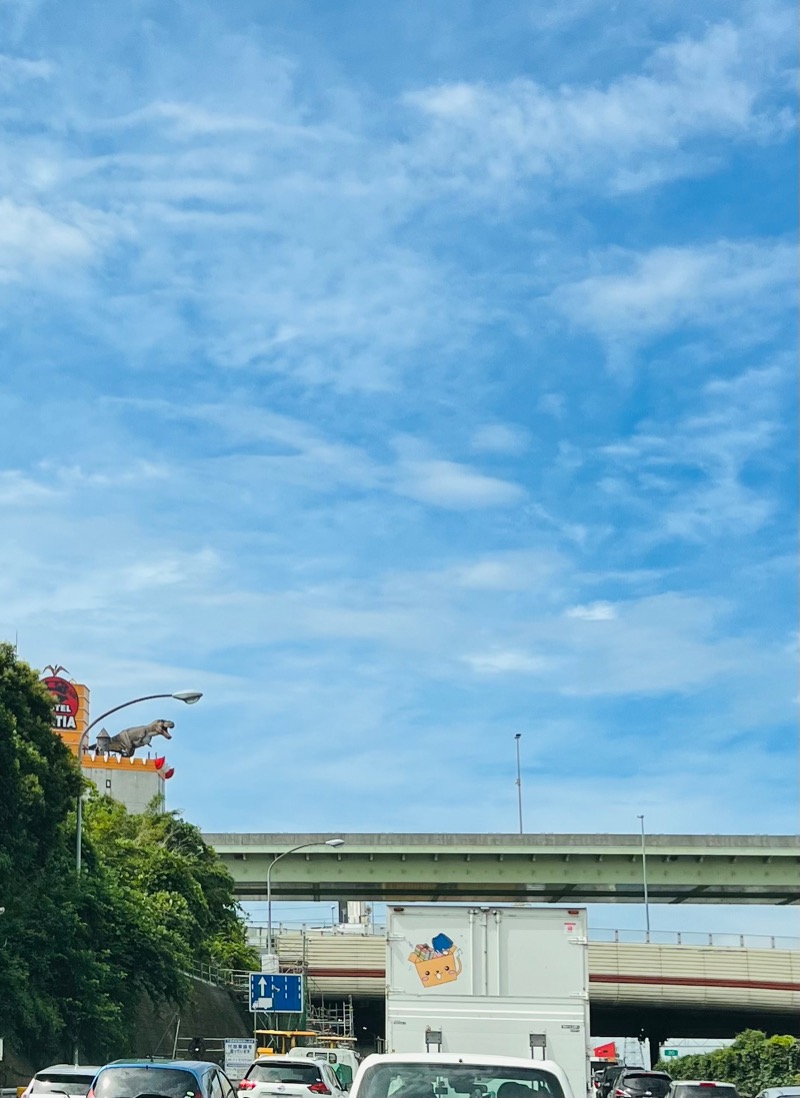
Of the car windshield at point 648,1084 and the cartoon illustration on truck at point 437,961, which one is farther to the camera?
the car windshield at point 648,1084

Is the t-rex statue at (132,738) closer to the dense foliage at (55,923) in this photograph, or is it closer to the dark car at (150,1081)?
the dense foliage at (55,923)

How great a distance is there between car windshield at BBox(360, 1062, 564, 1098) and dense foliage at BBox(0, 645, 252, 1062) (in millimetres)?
27554

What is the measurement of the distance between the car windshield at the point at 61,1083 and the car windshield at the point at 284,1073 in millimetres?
3813

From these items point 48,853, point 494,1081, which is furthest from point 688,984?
point 494,1081

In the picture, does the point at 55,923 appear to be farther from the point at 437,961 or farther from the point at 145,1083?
the point at 437,961

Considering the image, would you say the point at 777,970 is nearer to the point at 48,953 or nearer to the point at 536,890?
the point at 536,890


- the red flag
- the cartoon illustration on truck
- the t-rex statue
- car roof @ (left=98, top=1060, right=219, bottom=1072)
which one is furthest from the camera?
the t-rex statue

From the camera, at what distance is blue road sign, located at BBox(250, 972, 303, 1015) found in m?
49.9

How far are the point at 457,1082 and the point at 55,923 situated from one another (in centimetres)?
3170

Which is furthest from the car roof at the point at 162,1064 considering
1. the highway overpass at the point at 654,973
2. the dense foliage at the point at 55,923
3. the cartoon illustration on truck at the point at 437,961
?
the highway overpass at the point at 654,973

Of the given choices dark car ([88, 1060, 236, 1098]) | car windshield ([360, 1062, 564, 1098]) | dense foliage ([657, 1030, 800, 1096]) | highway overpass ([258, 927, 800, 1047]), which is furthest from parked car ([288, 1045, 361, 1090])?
highway overpass ([258, 927, 800, 1047])

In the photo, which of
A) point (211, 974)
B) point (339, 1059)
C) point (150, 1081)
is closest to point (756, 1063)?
point (211, 974)

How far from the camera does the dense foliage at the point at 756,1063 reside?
2404 inches

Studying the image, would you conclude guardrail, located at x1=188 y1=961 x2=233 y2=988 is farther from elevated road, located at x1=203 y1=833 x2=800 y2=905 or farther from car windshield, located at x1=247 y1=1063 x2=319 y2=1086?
car windshield, located at x1=247 y1=1063 x2=319 y2=1086
